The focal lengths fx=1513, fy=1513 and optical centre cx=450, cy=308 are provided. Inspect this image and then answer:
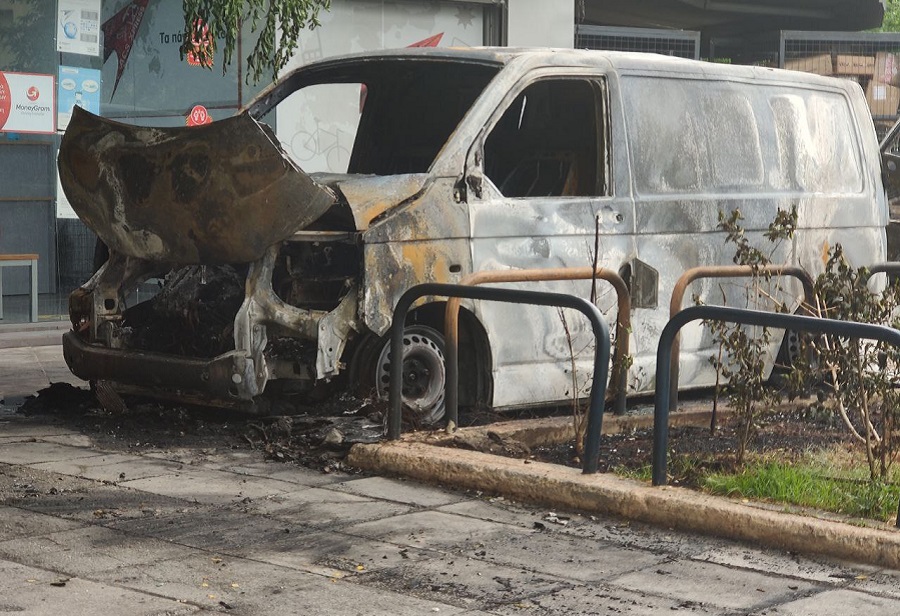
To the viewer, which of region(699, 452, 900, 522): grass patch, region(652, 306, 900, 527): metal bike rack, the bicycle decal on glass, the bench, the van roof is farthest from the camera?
the bicycle decal on glass

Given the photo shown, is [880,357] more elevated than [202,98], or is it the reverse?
[202,98]

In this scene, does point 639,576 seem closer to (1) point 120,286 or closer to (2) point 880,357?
(2) point 880,357

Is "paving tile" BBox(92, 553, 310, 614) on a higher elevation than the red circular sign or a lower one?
lower

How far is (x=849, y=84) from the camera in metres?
10.1

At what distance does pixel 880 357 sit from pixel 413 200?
8.00 ft

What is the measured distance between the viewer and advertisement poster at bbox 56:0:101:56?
14.5 metres

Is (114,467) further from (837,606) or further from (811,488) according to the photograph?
(837,606)

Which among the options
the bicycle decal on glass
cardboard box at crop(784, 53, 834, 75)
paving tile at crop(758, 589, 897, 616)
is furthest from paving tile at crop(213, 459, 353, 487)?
cardboard box at crop(784, 53, 834, 75)

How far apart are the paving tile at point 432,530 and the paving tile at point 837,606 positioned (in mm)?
1262

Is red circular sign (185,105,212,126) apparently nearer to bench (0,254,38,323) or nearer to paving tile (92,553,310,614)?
bench (0,254,38,323)

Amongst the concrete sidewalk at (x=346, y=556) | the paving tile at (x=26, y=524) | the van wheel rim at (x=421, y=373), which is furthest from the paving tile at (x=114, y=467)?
the van wheel rim at (x=421, y=373)

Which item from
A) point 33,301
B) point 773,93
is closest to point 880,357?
point 773,93

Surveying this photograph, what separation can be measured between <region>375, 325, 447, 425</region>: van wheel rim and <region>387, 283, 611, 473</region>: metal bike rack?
52 centimetres

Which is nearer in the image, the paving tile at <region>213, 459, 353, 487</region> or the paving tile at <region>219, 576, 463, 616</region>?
the paving tile at <region>219, 576, 463, 616</region>
